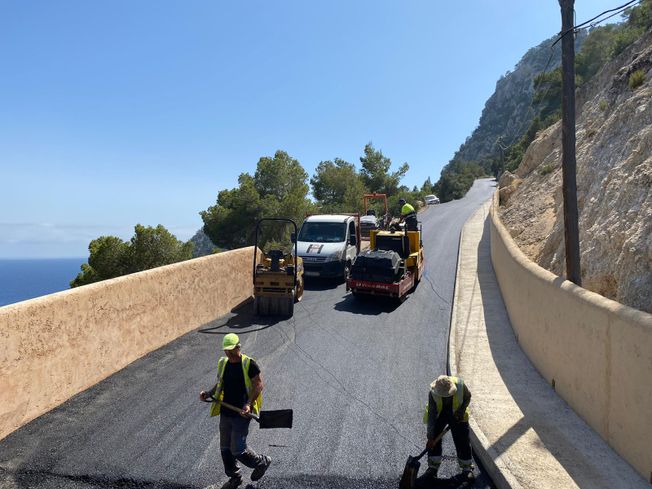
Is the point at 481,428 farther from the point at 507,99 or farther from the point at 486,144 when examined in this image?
the point at 507,99

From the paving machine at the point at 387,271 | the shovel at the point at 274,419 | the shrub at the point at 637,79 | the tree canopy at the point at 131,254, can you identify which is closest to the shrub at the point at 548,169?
the shrub at the point at 637,79

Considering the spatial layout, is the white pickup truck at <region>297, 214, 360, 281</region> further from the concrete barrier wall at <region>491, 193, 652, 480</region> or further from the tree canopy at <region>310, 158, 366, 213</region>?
the tree canopy at <region>310, 158, 366, 213</region>

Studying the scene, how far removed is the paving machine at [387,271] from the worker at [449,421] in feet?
26.2

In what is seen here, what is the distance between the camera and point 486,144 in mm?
146625

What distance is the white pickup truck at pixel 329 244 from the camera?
1644 centimetres

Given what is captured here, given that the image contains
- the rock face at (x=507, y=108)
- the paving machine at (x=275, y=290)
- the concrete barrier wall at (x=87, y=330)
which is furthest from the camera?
the rock face at (x=507, y=108)

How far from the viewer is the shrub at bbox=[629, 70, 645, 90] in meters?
16.1

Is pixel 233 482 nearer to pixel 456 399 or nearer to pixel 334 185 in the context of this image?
pixel 456 399

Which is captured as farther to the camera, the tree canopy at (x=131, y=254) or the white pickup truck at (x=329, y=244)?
the tree canopy at (x=131, y=254)

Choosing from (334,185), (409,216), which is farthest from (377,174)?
(409,216)

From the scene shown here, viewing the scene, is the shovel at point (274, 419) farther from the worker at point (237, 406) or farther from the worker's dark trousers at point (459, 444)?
the worker's dark trousers at point (459, 444)

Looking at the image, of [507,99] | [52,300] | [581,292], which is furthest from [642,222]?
[507,99]

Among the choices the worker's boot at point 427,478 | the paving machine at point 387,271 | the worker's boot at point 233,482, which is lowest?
the worker's boot at point 427,478

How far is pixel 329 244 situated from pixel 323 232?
36.9 inches
